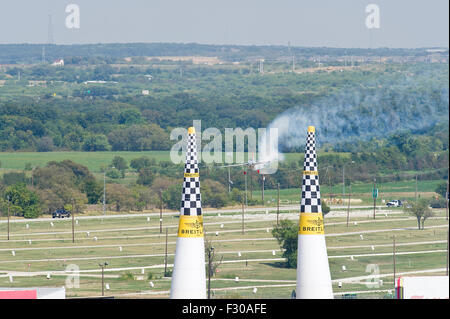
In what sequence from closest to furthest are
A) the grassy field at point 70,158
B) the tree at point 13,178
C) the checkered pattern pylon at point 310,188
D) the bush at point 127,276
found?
the checkered pattern pylon at point 310,188 < the bush at point 127,276 < the tree at point 13,178 < the grassy field at point 70,158

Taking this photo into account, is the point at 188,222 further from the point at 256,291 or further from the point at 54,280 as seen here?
the point at 54,280

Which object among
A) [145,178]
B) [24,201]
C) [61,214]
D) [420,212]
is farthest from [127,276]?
[145,178]

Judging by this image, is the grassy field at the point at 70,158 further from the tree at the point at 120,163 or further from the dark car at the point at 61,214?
the dark car at the point at 61,214

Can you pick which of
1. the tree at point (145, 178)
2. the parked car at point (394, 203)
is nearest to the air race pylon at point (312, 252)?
the parked car at point (394, 203)

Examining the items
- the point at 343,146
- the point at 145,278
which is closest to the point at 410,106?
the point at 343,146

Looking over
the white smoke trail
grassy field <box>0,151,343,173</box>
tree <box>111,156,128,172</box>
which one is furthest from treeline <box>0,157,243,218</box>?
grassy field <box>0,151,343,173</box>

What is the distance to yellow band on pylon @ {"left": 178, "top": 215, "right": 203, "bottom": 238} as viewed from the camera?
23766mm

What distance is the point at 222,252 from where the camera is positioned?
→ 8225 centimetres

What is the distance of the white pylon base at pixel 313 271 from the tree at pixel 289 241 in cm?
4996

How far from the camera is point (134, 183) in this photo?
146m

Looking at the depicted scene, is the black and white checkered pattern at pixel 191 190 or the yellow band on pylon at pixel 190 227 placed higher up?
the black and white checkered pattern at pixel 191 190

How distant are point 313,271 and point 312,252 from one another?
0.49 metres

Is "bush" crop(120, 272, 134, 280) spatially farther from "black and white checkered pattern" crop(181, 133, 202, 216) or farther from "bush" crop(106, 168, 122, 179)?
"bush" crop(106, 168, 122, 179)

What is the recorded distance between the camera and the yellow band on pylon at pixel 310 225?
79.9ft
